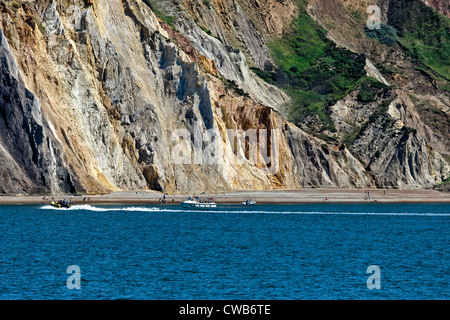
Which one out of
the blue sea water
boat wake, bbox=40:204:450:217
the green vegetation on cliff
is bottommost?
the blue sea water

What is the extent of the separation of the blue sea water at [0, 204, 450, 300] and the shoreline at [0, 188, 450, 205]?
1.81 metres

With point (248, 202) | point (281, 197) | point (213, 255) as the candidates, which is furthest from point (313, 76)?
point (213, 255)

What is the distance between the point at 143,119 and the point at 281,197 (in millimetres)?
23862

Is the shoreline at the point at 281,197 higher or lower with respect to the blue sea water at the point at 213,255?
higher

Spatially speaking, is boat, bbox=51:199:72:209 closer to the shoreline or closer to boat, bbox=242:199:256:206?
the shoreline

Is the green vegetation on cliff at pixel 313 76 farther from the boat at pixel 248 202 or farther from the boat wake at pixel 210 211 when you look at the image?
the boat wake at pixel 210 211

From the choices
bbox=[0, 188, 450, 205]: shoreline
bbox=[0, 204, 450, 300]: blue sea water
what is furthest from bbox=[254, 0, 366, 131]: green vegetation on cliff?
bbox=[0, 204, 450, 300]: blue sea water

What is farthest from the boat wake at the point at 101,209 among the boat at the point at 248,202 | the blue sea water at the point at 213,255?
the boat at the point at 248,202

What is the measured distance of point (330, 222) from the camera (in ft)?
286

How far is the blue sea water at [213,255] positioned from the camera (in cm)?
4150

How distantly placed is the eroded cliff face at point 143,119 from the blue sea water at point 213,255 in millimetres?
8311

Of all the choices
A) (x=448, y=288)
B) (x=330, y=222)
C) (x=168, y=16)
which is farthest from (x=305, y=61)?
(x=448, y=288)

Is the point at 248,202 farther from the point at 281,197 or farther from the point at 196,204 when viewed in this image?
the point at 281,197

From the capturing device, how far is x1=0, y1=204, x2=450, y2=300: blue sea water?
4150 centimetres
